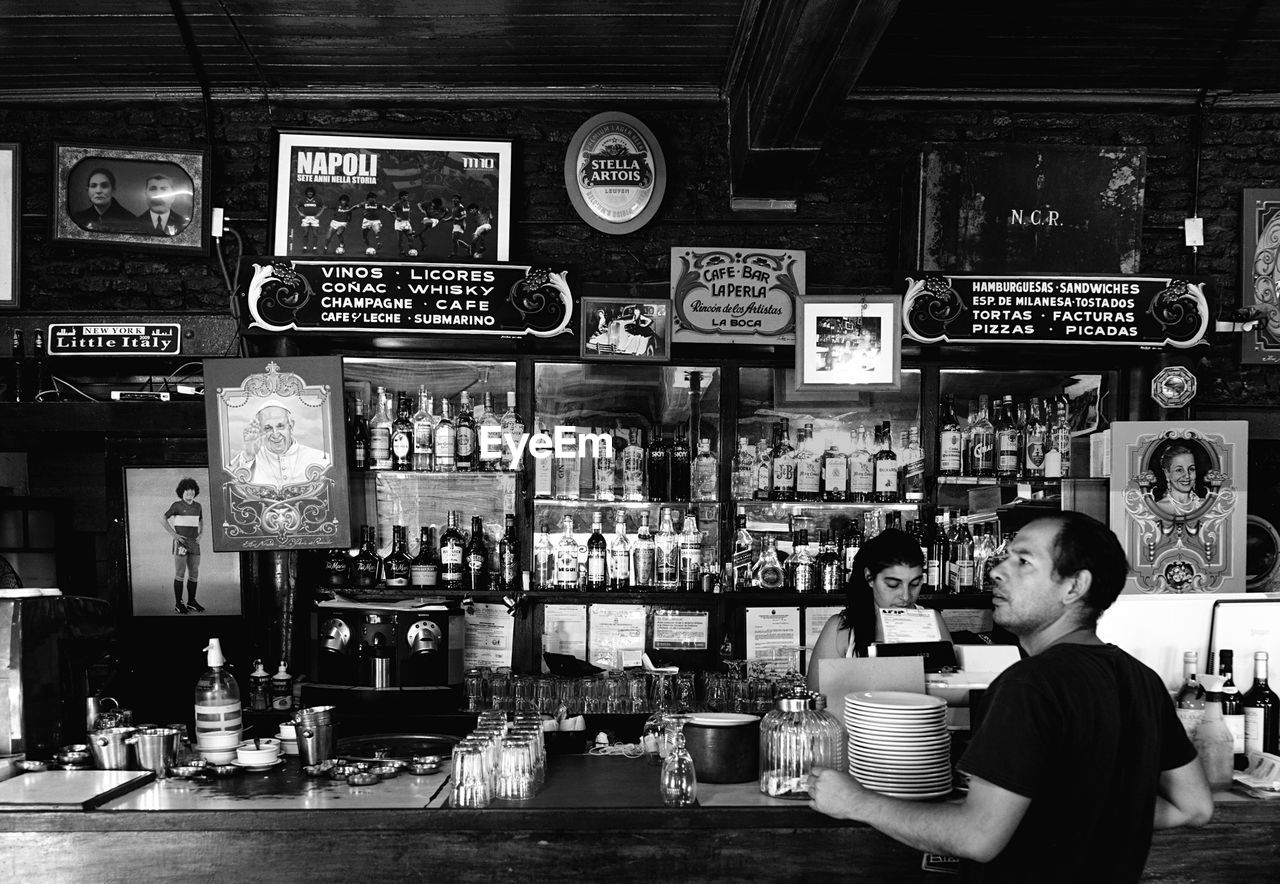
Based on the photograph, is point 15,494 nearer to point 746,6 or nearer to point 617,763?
point 617,763

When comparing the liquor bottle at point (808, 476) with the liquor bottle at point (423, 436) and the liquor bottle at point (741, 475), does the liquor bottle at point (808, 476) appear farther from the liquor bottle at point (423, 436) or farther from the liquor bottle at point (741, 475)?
the liquor bottle at point (423, 436)

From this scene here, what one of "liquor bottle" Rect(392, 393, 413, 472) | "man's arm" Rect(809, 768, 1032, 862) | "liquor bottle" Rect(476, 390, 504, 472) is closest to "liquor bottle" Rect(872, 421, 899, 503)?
"liquor bottle" Rect(476, 390, 504, 472)

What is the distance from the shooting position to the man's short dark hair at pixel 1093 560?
6.84 ft

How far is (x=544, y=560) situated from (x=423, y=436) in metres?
0.81

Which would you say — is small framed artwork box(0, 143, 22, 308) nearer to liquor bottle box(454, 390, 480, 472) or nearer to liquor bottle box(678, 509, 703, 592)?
liquor bottle box(454, 390, 480, 472)

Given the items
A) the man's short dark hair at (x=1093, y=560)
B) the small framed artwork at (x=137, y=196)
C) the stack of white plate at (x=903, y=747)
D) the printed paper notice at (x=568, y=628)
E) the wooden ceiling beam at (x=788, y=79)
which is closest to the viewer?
the man's short dark hair at (x=1093, y=560)

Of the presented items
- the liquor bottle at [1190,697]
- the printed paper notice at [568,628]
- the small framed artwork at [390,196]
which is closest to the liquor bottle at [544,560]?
the printed paper notice at [568,628]

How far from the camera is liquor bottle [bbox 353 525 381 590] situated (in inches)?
189

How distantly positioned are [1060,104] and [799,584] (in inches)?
106

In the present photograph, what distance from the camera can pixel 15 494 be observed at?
17.8 feet

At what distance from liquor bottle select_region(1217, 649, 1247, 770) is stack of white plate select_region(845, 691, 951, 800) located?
90 cm

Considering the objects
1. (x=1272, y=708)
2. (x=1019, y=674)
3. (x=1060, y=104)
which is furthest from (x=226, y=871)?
(x=1060, y=104)

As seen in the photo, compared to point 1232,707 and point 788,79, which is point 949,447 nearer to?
point 788,79

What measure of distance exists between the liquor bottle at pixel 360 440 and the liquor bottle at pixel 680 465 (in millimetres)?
1417
